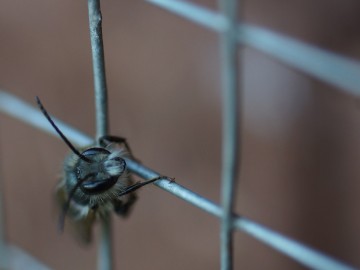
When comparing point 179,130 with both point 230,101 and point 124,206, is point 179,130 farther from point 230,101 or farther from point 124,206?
point 230,101

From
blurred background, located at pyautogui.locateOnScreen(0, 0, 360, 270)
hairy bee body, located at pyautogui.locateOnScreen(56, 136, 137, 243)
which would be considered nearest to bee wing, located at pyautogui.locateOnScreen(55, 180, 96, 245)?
hairy bee body, located at pyautogui.locateOnScreen(56, 136, 137, 243)

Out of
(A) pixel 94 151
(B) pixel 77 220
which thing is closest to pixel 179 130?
(B) pixel 77 220

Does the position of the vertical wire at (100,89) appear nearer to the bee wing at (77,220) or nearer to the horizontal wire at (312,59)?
the bee wing at (77,220)

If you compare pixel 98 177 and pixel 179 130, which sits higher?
pixel 179 130

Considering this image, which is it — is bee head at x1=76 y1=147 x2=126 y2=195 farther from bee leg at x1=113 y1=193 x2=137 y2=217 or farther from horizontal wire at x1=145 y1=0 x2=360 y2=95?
horizontal wire at x1=145 y1=0 x2=360 y2=95

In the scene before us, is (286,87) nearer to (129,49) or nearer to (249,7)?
(249,7)

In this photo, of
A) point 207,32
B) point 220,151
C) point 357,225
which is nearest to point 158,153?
point 220,151

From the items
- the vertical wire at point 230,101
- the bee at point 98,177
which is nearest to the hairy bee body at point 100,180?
the bee at point 98,177
